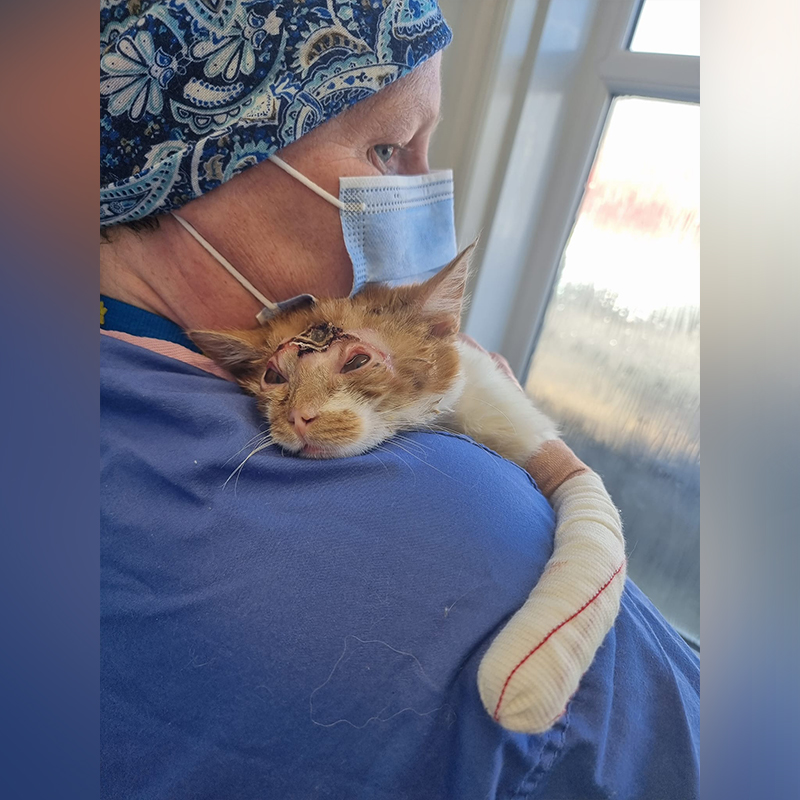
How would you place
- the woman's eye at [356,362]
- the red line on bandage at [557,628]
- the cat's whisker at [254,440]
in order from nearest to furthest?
the red line on bandage at [557,628], the cat's whisker at [254,440], the woman's eye at [356,362]

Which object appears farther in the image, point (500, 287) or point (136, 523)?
point (500, 287)

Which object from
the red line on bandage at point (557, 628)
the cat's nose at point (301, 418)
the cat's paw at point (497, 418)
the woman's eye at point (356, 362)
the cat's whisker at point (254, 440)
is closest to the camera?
the red line on bandage at point (557, 628)

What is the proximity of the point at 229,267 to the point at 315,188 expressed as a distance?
0.64 feet

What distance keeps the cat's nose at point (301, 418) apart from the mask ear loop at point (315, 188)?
0.34 meters

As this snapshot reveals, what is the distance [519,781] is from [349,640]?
0.24 metres

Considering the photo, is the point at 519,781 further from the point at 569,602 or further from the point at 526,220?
the point at 526,220

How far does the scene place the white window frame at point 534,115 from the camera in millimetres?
1328

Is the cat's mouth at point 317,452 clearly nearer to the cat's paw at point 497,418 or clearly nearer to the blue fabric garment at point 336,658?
the blue fabric garment at point 336,658

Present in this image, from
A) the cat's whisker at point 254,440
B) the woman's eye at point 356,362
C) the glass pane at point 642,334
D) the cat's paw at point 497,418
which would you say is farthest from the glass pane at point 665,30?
the cat's whisker at point 254,440

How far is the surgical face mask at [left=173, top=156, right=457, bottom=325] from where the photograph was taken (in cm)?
104

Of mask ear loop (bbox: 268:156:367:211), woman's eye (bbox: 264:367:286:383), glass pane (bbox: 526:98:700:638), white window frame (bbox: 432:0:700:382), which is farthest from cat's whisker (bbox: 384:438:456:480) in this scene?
white window frame (bbox: 432:0:700:382)

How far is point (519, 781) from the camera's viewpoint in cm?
70

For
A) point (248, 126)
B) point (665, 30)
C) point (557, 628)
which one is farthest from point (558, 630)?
point (665, 30)
